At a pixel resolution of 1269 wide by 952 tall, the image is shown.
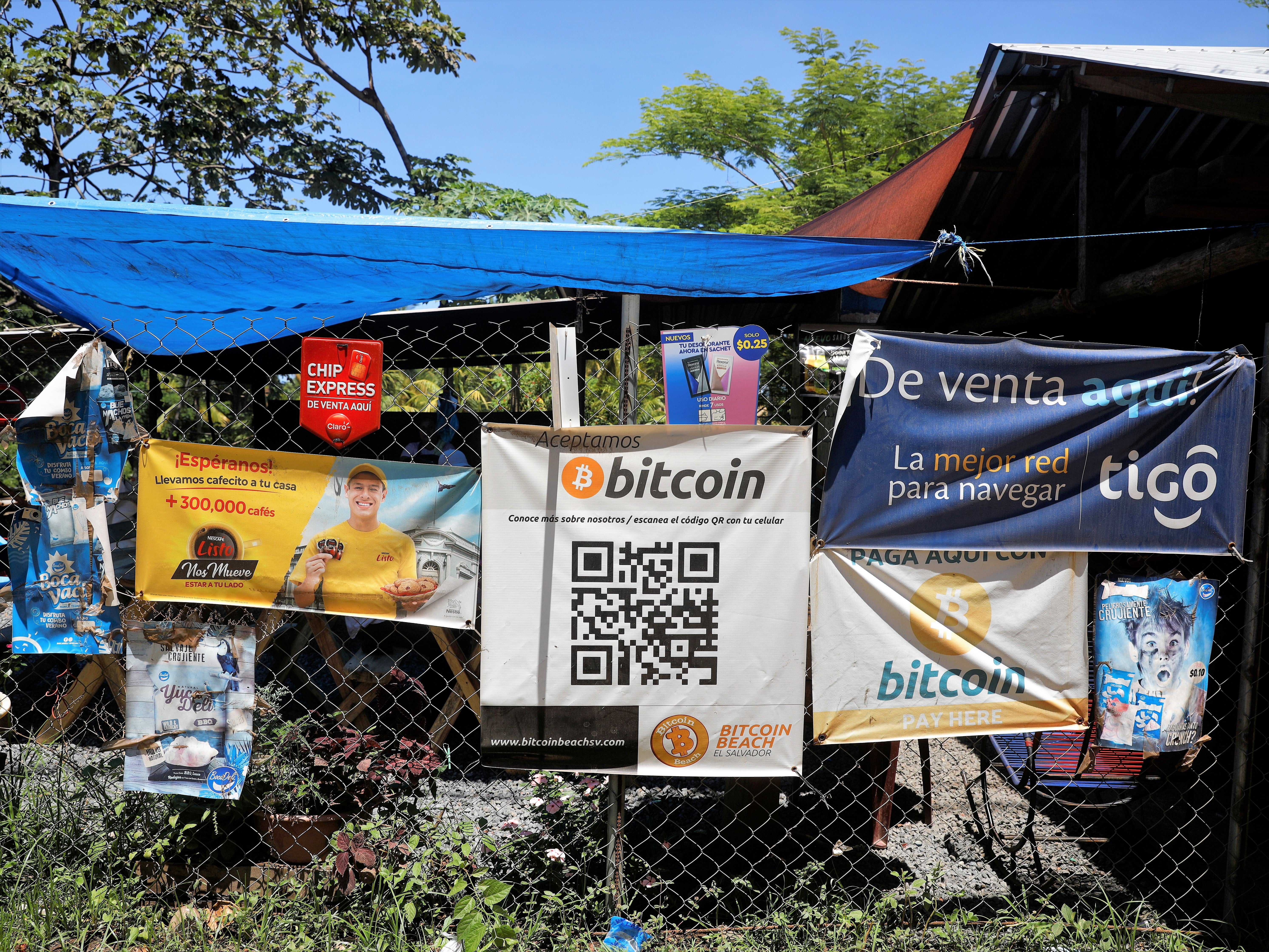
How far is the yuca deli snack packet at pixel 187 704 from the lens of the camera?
8.46ft

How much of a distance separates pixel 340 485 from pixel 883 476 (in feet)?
5.50

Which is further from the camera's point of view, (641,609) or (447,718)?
(447,718)

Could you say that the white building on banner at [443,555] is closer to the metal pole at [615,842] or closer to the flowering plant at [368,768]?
the flowering plant at [368,768]

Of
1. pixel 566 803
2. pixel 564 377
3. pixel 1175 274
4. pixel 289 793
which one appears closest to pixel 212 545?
pixel 289 793

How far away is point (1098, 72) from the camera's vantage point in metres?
3.82

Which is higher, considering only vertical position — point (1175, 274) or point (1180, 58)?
point (1180, 58)

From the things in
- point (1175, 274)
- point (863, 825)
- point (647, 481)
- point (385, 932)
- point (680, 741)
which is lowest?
point (863, 825)

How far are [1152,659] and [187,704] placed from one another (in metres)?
3.12

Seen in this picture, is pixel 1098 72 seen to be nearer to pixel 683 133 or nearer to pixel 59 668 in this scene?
pixel 59 668

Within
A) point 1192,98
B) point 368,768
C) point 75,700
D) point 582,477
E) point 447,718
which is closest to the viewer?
point 582,477

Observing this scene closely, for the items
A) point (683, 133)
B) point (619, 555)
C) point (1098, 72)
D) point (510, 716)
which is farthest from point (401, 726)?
point (683, 133)

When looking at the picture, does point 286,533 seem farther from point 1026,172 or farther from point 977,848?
point 1026,172

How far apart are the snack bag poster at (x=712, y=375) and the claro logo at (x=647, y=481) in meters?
0.16

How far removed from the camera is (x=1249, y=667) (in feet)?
8.87
